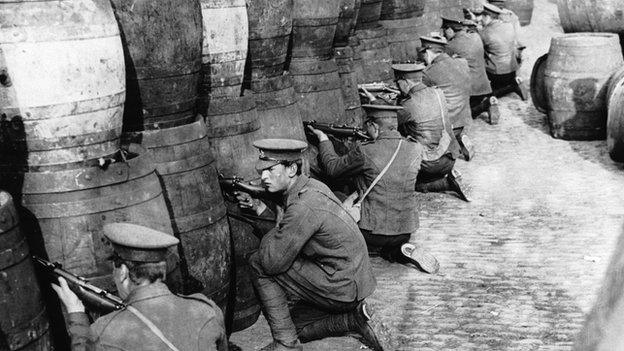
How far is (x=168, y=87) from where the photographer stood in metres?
4.64

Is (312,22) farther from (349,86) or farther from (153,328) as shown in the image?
(153,328)

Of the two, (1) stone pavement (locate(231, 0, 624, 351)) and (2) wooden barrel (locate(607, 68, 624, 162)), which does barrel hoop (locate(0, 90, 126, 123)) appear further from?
(2) wooden barrel (locate(607, 68, 624, 162))

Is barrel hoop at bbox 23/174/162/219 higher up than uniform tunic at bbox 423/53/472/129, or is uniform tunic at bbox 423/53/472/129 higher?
barrel hoop at bbox 23/174/162/219

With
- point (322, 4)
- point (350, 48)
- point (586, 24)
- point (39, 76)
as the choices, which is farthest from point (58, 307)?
point (586, 24)

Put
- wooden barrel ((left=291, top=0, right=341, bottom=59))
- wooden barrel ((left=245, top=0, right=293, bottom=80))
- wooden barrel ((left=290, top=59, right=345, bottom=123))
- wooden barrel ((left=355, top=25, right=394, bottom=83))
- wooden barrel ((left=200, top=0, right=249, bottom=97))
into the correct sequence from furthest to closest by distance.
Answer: wooden barrel ((left=355, top=25, right=394, bottom=83)), wooden barrel ((left=290, top=59, right=345, bottom=123)), wooden barrel ((left=291, top=0, right=341, bottom=59)), wooden barrel ((left=245, top=0, right=293, bottom=80)), wooden barrel ((left=200, top=0, right=249, bottom=97))

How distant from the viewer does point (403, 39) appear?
37.8 feet

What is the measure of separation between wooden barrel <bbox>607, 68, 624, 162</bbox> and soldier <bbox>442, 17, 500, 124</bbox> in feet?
7.60

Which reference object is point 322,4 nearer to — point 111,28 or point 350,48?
point 350,48

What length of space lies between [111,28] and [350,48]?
5079 mm

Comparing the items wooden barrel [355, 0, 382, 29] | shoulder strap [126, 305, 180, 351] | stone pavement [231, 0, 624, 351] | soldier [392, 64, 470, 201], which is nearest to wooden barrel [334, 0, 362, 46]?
soldier [392, 64, 470, 201]

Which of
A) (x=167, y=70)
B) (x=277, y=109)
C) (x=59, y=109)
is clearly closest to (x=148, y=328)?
(x=59, y=109)

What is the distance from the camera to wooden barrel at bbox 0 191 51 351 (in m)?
3.39

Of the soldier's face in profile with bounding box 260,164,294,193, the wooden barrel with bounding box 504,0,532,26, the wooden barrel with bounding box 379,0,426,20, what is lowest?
the wooden barrel with bounding box 504,0,532,26

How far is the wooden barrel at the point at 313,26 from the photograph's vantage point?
7.15 meters
